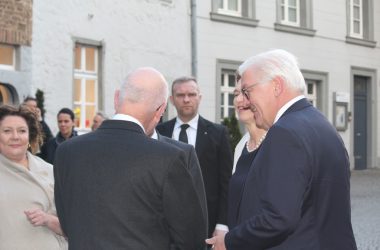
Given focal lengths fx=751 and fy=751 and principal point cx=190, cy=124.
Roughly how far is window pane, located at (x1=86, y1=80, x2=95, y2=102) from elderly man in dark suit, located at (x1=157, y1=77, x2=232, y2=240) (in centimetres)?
942

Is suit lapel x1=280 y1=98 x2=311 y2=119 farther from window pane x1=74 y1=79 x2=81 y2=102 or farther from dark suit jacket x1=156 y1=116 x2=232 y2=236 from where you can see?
window pane x1=74 y1=79 x2=81 y2=102

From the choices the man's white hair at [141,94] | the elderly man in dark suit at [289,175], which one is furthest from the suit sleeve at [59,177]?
the elderly man in dark suit at [289,175]

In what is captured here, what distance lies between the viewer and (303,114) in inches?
132

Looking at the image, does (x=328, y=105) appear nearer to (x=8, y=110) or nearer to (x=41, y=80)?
(x=41, y=80)

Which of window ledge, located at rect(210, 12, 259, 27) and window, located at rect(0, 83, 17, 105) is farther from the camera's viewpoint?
window ledge, located at rect(210, 12, 259, 27)

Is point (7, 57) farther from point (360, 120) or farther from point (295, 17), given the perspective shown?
point (360, 120)

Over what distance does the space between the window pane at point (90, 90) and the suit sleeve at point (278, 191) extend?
1232 cm

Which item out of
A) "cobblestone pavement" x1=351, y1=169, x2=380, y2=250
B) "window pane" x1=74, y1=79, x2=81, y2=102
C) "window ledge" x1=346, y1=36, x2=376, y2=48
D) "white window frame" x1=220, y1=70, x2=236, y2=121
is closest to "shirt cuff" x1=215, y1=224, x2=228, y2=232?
"cobblestone pavement" x1=351, y1=169, x2=380, y2=250

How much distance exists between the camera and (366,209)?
13.7m

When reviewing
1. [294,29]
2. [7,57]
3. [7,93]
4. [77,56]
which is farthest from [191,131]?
[294,29]

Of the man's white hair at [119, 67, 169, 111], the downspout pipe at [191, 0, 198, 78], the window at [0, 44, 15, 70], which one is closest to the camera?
the man's white hair at [119, 67, 169, 111]

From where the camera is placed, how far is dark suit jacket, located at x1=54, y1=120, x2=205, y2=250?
3199 millimetres

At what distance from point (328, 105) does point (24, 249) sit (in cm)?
1891

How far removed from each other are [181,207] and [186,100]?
8.94 feet
